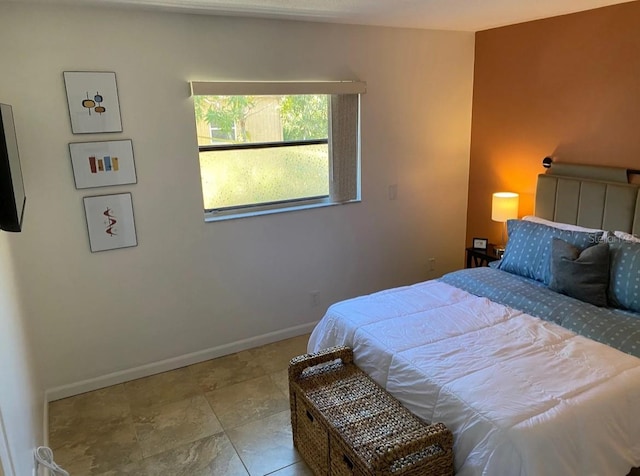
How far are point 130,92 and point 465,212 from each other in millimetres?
3057

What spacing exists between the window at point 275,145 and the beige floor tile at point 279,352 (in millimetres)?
1055

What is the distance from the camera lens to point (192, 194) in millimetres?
3211

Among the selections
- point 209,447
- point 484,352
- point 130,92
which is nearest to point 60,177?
point 130,92

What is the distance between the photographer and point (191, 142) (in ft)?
10.3

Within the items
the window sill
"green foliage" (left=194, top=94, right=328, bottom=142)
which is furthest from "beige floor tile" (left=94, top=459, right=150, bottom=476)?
"green foliage" (left=194, top=94, right=328, bottom=142)

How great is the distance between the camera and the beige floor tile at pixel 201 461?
2.41m

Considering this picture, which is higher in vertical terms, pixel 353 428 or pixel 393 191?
pixel 393 191

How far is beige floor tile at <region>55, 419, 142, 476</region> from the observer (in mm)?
2465

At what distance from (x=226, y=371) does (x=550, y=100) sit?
3095 mm

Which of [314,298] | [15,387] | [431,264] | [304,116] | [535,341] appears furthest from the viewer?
[431,264]

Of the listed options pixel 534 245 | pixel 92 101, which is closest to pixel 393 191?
pixel 534 245

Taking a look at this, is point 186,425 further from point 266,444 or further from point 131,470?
point 266,444

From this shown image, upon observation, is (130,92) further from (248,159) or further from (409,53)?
(409,53)

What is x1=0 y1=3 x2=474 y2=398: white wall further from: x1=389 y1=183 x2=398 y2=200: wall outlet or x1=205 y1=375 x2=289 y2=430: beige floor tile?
x1=205 y1=375 x2=289 y2=430: beige floor tile
